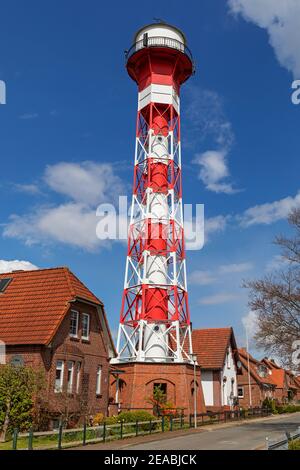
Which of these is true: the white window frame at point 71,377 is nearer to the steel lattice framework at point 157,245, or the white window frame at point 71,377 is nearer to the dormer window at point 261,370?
the steel lattice framework at point 157,245

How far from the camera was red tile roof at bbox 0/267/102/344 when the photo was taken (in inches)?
999

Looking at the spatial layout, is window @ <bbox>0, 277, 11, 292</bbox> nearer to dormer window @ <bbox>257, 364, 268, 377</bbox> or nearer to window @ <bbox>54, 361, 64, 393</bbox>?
window @ <bbox>54, 361, 64, 393</bbox>

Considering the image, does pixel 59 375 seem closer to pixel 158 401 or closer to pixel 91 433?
pixel 91 433

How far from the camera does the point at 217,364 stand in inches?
1847

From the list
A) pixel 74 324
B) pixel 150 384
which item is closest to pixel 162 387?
pixel 150 384

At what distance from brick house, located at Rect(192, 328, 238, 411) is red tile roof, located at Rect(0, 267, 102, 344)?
21318 millimetres

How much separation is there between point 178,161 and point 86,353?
810 inches

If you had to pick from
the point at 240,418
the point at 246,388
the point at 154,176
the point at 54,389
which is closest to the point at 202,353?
the point at 240,418

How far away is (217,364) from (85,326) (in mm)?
21498

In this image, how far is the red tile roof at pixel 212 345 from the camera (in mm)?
47406

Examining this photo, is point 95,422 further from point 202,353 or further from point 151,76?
point 151,76

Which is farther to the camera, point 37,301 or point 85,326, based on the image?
point 85,326

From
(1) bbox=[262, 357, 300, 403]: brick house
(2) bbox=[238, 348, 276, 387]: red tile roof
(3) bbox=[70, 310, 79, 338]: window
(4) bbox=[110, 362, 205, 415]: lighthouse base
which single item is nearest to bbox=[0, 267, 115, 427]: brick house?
(3) bbox=[70, 310, 79, 338]: window
